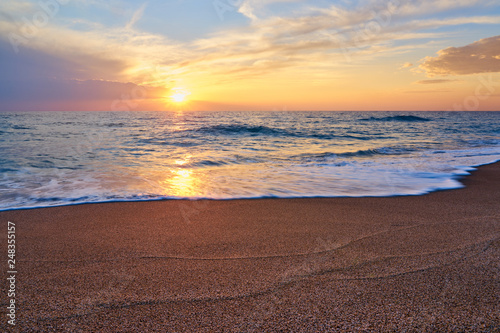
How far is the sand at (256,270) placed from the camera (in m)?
2.14

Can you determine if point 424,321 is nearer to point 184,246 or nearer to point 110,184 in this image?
point 184,246

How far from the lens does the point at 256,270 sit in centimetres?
288

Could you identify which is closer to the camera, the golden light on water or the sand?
the sand

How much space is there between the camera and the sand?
2.14m

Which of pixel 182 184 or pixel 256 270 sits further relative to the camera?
pixel 182 184

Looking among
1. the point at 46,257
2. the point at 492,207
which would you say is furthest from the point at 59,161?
the point at 492,207

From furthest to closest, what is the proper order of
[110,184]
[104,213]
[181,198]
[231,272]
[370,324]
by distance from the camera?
[110,184] < [181,198] < [104,213] < [231,272] < [370,324]

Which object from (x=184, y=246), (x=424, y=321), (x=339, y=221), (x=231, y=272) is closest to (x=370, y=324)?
(x=424, y=321)

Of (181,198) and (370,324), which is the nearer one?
(370,324)

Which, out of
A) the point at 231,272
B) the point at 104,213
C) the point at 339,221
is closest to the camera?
the point at 231,272

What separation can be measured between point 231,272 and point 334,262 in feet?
3.37

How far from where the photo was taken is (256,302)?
7.72 ft

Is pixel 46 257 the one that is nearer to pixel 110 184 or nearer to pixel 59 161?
pixel 110 184

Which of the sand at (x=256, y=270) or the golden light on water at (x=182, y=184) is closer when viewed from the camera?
the sand at (x=256, y=270)
